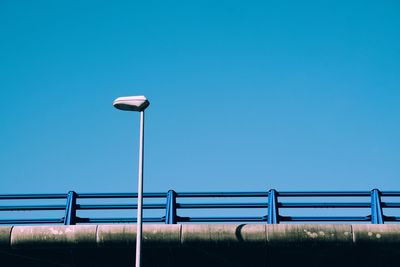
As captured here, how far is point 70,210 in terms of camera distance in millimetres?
12594

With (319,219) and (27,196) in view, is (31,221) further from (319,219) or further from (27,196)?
(319,219)

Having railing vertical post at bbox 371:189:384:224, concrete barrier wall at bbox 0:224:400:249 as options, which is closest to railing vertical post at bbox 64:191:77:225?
concrete barrier wall at bbox 0:224:400:249

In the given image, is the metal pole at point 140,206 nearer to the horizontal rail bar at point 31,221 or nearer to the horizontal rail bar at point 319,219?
the horizontal rail bar at point 31,221

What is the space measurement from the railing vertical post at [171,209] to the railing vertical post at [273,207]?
6.16 ft

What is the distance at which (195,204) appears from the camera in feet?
40.9

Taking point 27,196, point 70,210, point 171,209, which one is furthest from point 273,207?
point 27,196

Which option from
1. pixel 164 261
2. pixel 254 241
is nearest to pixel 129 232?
pixel 164 261

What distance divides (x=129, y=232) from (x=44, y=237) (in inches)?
65.2

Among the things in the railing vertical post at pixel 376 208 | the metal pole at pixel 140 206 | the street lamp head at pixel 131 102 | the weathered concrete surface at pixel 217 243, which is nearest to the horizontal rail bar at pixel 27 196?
the weathered concrete surface at pixel 217 243

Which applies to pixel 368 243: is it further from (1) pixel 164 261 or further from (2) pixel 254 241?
(1) pixel 164 261

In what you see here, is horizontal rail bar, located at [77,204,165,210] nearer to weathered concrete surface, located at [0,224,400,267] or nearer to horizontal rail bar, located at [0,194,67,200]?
weathered concrete surface, located at [0,224,400,267]

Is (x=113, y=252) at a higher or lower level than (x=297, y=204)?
lower

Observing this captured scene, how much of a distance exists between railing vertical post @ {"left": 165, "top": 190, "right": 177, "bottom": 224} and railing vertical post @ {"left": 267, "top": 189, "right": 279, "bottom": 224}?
6.16ft

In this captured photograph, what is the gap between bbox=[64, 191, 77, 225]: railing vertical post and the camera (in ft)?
40.9
